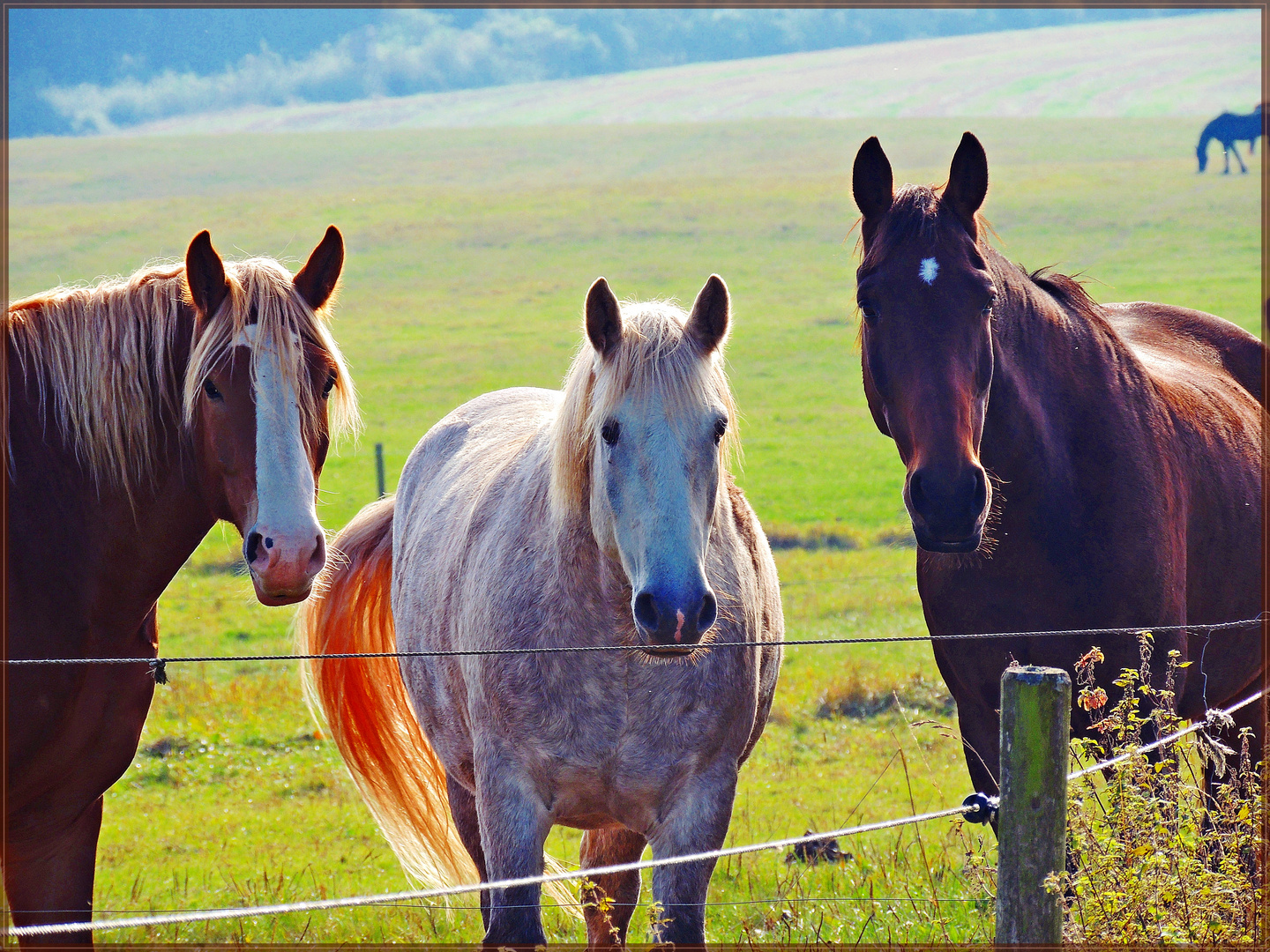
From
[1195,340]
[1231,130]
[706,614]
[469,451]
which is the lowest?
[706,614]

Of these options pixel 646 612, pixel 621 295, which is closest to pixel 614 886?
pixel 646 612

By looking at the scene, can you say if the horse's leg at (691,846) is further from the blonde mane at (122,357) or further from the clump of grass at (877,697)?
the clump of grass at (877,697)

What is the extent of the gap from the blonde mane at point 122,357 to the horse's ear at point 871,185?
1.74m

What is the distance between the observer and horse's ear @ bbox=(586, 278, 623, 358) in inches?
124

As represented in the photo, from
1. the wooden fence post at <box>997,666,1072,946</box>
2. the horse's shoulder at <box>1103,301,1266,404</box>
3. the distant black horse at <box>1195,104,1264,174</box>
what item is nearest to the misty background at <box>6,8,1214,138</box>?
the distant black horse at <box>1195,104,1264,174</box>

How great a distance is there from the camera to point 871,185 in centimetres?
375

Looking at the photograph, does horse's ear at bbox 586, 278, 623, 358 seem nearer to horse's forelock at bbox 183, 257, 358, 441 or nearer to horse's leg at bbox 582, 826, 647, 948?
horse's forelock at bbox 183, 257, 358, 441

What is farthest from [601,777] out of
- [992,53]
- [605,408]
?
[992,53]

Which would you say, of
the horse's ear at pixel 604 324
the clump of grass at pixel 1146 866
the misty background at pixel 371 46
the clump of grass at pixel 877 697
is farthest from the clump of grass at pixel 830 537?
the misty background at pixel 371 46

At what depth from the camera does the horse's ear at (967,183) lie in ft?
11.7

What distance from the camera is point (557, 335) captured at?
3038cm

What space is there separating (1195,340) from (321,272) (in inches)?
149

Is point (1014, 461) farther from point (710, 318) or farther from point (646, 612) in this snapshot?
point (646, 612)

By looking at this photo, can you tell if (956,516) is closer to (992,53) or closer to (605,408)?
(605,408)
